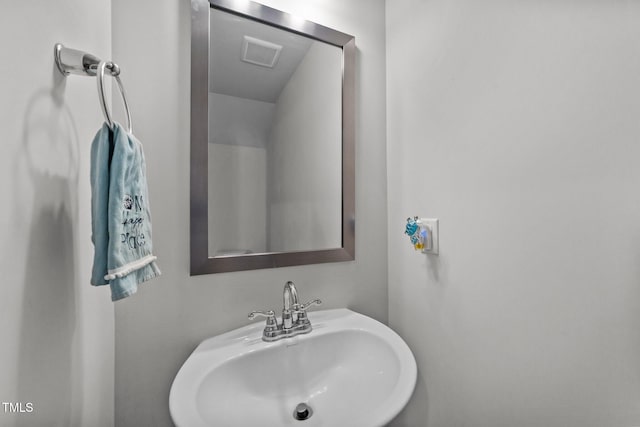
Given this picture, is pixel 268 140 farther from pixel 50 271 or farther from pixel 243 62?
pixel 50 271

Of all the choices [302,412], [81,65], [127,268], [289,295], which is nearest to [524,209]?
[289,295]

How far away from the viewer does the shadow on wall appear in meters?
0.41

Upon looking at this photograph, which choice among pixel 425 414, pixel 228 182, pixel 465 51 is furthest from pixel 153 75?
pixel 425 414

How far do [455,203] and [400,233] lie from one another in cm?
29

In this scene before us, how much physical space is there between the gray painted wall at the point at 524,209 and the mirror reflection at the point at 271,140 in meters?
0.34

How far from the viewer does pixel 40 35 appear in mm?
446

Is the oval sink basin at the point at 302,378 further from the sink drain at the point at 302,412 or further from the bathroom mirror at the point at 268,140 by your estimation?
the bathroom mirror at the point at 268,140

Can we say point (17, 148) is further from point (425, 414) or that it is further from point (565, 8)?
point (425, 414)

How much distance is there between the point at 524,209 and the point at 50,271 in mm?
1048

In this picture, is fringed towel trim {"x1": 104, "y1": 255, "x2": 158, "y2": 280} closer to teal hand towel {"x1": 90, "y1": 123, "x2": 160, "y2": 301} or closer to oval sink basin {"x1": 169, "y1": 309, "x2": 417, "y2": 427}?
teal hand towel {"x1": 90, "y1": 123, "x2": 160, "y2": 301}

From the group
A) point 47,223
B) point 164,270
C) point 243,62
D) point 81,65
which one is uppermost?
point 243,62

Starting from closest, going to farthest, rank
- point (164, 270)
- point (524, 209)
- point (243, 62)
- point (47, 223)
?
point (47, 223) < point (524, 209) < point (164, 270) < point (243, 62)

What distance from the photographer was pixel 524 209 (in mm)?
709

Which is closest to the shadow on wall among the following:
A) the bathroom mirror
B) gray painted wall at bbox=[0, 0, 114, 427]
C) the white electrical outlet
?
gray painted wall at bbox=[0, 0, 114, 427]
